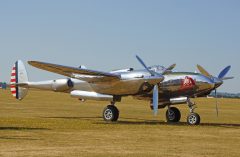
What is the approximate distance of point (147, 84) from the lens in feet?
85.3

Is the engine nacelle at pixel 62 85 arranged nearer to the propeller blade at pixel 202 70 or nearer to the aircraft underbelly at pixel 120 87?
the aircraft underbelly at pixel 120 87

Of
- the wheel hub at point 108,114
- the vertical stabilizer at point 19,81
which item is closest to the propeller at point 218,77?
the wheel hub at point 108,114

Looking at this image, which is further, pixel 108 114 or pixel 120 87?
pixel 108 114

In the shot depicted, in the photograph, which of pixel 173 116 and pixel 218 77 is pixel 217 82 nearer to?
pixel 218 77

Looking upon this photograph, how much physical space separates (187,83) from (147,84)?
2.21 metres

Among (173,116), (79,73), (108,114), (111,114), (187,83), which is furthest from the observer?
(173,116)

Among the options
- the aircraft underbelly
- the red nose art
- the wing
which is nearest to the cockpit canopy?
the aircraft underbelly

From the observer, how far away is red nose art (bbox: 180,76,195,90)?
25.5 meters

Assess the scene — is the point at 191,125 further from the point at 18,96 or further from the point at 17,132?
the point at 18,96

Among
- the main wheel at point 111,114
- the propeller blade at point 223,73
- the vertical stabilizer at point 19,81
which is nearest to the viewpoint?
the main wheel at point 111,114

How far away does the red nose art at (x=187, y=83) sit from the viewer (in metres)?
25.5

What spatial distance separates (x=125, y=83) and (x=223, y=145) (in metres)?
11.4

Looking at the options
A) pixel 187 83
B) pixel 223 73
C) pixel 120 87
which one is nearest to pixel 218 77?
pixel 223 73

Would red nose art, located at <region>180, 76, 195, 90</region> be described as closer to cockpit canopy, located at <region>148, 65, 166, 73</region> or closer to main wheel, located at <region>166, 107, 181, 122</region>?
cockpit canopy, located at <region>148, 65, 166, 73</region>
